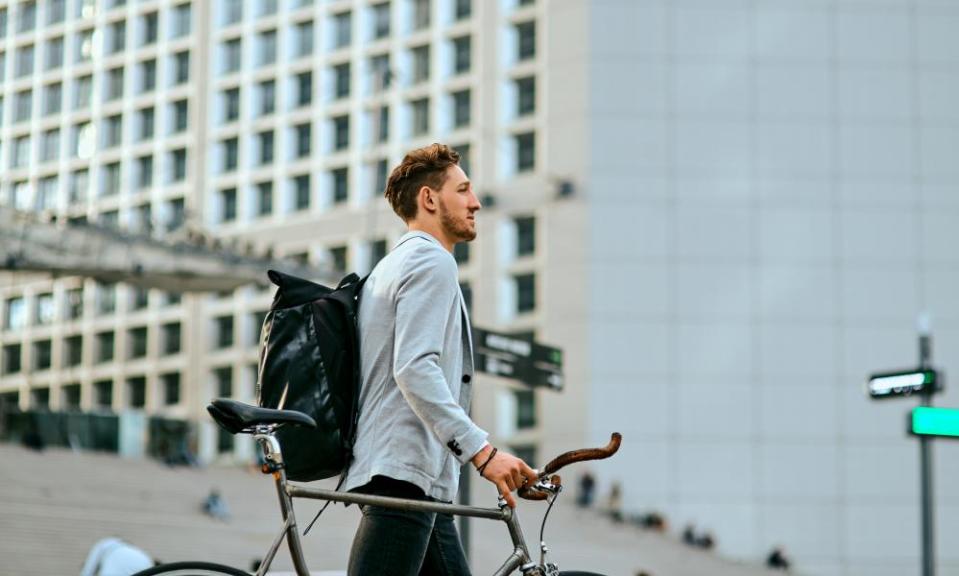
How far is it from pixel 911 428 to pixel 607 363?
4675 centimetres

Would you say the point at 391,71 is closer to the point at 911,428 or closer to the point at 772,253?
the point at 772,253

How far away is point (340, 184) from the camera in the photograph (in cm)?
5991

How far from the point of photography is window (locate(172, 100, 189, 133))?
6384cm

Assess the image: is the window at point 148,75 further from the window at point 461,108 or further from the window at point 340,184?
the window at point 461,108

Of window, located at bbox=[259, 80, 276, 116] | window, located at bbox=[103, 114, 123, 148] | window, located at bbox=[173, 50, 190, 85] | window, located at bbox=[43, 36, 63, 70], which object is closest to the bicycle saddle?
window, located at bbox=[259, 80, 276, 116]

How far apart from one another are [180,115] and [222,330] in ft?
28.4

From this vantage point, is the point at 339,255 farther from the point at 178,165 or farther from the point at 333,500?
the point at 333,500

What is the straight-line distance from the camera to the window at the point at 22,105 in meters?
67.8

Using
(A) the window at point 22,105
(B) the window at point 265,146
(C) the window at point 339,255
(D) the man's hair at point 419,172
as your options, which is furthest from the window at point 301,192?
(D) the man's hair at point 419,172

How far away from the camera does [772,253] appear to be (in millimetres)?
53281

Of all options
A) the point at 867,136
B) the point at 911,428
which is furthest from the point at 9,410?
the point at 911,428

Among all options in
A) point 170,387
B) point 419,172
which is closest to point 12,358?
point 170,387

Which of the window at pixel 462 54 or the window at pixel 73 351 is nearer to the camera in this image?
the window at pixel 462 54

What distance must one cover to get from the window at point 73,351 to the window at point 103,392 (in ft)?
4.09
